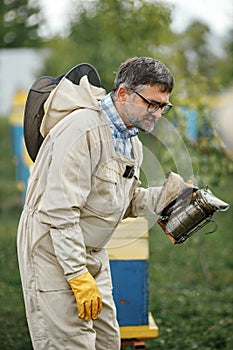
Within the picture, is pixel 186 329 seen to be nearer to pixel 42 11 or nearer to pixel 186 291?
pixel 186 291

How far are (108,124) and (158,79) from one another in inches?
11.3

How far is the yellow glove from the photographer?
3.01m

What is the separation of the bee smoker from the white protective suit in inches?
9.7

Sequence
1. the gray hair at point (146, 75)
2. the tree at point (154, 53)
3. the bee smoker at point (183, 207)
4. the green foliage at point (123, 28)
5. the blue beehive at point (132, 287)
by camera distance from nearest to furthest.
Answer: the gray hair at point (146, 75) < the bee smoker at point (183, 207) < the blue beehive at point (132, 287) < the tree at point (154, 53) < the green foliage at point (123, 28)

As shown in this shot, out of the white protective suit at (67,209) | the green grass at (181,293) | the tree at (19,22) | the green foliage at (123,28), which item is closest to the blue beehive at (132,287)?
the green grass at (181,293)

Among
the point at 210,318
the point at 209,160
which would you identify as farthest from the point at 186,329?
the point at 209,160

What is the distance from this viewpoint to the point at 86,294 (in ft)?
9.89

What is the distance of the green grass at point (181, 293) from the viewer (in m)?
4.88

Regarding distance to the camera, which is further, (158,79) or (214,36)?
(214,36)

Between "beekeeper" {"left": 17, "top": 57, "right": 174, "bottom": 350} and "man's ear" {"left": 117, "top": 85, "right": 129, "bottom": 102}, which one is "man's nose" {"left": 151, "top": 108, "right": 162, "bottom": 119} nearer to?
"beekeeper" {"left": 17, "top": 57, "right": 174, "bottom": 350}

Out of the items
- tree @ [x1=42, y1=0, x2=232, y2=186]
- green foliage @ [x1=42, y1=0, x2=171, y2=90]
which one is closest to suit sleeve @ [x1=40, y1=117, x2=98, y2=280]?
tree @ [x1=42, y1=0, x2=232, y2=186]

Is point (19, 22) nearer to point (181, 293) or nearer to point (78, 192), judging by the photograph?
point (181, 293)

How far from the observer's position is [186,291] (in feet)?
20.3

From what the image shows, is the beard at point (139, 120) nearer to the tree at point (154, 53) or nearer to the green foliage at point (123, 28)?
the tree at point (154, 53)
